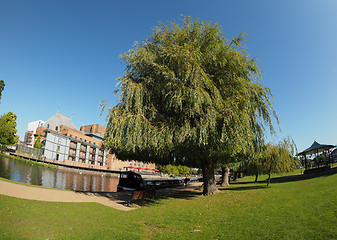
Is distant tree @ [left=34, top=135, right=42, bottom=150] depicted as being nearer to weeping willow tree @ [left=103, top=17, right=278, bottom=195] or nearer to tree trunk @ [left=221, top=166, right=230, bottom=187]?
tree trunk @ [left=221, top=166, right=230, bottom=187]

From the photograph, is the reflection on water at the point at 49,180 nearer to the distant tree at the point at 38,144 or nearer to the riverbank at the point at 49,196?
the riverbank at the point at 49,196

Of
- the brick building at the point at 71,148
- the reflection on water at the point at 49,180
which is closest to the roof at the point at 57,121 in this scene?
the brick building at the point at 71,148

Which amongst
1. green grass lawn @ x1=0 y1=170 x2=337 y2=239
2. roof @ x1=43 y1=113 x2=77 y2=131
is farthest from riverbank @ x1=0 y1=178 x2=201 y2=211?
roof @ x1=43 y1=113 x2=77 y2=131

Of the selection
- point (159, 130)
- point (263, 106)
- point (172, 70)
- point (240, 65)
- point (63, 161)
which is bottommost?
point (63, 161)

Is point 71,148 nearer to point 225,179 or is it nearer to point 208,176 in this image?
point 225,179

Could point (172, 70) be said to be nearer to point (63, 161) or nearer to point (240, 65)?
point (240, 65)

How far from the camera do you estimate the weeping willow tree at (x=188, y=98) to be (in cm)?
1240

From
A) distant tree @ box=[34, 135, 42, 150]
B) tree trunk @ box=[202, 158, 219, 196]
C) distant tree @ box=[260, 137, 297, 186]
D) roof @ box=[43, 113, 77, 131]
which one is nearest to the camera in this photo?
tree trunk @ box=[202, 158, 219, 196]

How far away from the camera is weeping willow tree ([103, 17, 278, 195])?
1240 cm

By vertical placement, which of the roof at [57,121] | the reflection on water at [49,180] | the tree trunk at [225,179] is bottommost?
the reflection on water at [49,180]

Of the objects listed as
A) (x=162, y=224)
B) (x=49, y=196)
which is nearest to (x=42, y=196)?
(x=49, y=196)

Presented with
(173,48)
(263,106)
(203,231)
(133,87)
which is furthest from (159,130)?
(263,106)

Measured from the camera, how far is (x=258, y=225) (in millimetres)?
7414

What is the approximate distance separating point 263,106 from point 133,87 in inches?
385
